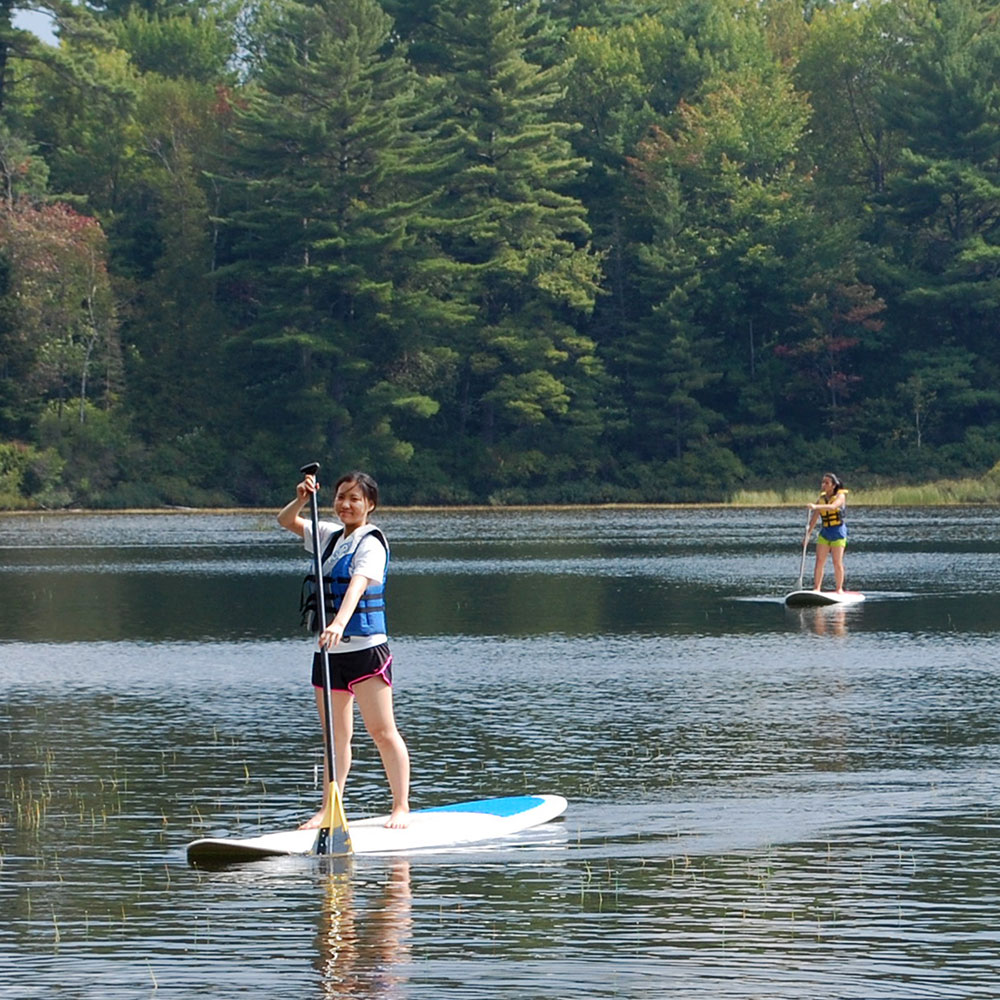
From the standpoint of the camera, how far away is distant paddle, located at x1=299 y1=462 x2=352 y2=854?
11.0 meters

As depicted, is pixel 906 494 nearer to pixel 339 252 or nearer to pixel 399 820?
pixel 339 252

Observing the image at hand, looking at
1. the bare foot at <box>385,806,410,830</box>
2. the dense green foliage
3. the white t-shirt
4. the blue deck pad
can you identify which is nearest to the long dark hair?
the white t-shirt

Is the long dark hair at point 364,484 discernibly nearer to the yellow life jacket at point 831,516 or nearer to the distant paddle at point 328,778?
the distant paddle at point 328,778

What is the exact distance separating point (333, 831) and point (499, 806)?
1239 millimetres

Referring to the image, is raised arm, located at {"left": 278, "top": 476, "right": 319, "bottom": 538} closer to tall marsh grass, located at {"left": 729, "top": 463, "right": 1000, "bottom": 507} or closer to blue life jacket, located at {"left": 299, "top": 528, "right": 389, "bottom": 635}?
blue life jacket, located at {"left": 299, "top": 528, "right": 389, "bottom": 635}

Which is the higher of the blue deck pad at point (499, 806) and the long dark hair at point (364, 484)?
the long dark hair at point (364, 484)

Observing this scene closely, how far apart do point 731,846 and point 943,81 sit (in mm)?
70900

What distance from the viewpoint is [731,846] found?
446 inches

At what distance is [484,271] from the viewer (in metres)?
77.1

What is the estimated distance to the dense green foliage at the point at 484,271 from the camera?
75.3m

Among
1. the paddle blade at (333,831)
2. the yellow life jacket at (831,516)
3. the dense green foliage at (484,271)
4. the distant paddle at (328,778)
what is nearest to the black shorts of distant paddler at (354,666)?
the distant paddle at (328,778)

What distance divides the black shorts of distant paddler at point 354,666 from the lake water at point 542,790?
0.96 m

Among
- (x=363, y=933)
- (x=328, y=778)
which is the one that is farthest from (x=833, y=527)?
(x=363, y=933)

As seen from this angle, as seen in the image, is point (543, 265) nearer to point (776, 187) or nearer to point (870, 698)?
point (776, 187)
